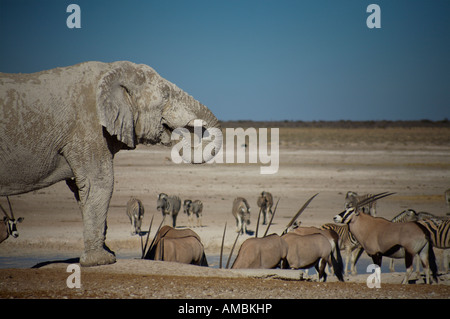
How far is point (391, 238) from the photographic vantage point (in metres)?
8.84

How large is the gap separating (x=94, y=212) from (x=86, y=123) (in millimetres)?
1010

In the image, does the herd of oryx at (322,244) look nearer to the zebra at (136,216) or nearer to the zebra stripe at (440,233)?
the zebra stripe at (440,233)

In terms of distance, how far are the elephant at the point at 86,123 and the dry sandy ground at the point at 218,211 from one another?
0.93 m

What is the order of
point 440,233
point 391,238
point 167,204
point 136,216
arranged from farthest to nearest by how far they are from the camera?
point 167,204 → point 136,216 → point 440,233 → point 391,238

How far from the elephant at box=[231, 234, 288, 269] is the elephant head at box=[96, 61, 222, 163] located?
1.81m

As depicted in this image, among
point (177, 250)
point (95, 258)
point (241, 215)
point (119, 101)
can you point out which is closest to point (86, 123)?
point (119, 101)

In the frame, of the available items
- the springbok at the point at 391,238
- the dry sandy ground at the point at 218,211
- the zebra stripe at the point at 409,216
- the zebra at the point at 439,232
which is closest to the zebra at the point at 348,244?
the dry sandy ground at the point at 218,211

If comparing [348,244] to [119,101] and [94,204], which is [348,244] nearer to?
[94,204]

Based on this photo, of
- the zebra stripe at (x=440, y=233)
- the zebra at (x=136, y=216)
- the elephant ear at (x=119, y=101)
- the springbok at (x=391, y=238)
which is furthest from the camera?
the zebra at (x=136, y=216)

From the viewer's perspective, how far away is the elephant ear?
620cm

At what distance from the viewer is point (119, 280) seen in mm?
5902

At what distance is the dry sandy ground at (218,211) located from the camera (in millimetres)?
5738

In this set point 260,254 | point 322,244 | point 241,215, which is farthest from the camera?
point 241,215

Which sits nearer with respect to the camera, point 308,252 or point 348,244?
point 308,252
